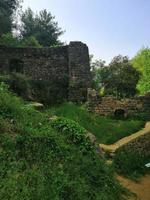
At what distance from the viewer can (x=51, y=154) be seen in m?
9.23

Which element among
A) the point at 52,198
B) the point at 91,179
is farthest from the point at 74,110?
the point at 52,198

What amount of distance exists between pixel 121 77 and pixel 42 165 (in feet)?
94.0

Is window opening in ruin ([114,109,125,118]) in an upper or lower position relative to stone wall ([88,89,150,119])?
lower

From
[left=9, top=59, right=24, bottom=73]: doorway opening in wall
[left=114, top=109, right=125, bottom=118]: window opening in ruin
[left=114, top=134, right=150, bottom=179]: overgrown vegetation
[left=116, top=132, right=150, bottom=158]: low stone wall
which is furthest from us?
[left=9, top=59, right=24, bottom=73]: doorway opening in wall

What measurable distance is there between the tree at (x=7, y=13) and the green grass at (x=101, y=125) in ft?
51.4

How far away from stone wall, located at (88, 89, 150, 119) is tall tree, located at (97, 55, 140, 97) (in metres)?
12.7

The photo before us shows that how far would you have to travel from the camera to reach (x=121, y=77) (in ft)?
120

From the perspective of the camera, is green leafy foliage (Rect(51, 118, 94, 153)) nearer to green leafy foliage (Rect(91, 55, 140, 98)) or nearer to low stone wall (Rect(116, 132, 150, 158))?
low stone wall (Rect(116, 132, 150, 158))

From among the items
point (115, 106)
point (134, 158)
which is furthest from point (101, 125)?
point (115, 106)

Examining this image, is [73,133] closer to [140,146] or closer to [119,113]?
[140,146]

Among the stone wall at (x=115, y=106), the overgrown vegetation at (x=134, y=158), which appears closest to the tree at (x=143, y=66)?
the stone wall at (x=115, y=106)

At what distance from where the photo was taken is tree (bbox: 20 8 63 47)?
1491 inches

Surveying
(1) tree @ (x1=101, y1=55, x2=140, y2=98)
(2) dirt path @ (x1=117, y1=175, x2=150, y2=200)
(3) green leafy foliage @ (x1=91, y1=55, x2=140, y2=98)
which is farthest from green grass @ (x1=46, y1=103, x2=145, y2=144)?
(1) tree @ (x1=101, y1=55, x2=140, y2=98)

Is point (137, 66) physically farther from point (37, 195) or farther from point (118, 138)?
point (37, 195)
